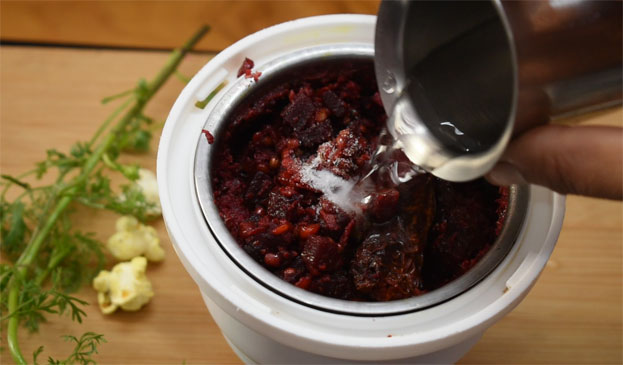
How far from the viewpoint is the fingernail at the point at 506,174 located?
36.2 inches

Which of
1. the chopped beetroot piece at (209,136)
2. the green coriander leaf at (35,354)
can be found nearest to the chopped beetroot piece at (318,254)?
the chopped beetroot piece at (209,136)

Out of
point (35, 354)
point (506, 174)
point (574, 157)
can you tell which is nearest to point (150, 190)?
point (35, 354)

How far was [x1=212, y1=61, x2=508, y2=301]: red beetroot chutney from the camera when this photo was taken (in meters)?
1.10

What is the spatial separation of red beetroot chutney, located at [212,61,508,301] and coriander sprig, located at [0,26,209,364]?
453 mm

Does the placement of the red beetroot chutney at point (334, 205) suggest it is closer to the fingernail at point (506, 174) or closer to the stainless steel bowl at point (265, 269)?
the stainless steel bowl at point (265, 269)

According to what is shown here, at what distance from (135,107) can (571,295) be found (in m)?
1.34

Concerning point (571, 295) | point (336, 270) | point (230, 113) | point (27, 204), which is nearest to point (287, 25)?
point (230, 113)

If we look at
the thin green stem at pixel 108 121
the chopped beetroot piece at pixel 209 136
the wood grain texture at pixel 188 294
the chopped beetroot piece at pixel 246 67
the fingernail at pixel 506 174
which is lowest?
the wood grain texture at pixel 188 294

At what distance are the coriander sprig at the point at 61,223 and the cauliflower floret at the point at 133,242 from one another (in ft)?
0.11

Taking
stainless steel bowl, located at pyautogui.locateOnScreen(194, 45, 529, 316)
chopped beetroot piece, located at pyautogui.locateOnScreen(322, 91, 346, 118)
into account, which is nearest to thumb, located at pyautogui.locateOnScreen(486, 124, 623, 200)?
stainless steel bowl, located at pyautogui.locateOnScreen(194, 45, 529, 316)

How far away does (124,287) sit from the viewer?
1415 millimetres

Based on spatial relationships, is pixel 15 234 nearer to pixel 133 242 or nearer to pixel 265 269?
pixel 133 242

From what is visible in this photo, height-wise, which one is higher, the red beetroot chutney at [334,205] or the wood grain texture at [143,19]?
the wood grain texture at [143,19]

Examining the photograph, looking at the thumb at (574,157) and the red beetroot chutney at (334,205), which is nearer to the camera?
the thumb at (574,157)
